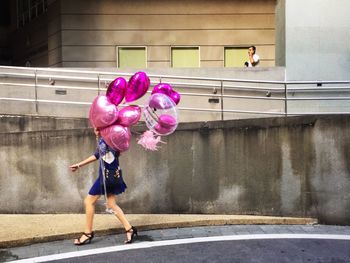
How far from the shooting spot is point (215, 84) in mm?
11328

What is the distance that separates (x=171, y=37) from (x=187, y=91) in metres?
4.61

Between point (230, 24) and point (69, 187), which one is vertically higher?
point (230, 24)

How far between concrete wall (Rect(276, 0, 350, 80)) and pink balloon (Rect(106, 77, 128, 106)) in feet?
26.7

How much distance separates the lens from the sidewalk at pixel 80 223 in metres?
6.35

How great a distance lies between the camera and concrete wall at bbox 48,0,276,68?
15.3m

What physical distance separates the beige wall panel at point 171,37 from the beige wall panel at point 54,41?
26cm

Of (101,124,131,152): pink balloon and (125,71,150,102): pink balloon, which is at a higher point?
(125,71,150,102): pink balloon

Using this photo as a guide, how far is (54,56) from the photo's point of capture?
1594 cm

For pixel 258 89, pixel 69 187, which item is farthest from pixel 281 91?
pixel 69 187

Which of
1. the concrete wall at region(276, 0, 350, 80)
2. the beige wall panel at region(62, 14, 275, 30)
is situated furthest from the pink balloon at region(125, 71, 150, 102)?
the beige wall panel at region(62, 14, 275, 30)

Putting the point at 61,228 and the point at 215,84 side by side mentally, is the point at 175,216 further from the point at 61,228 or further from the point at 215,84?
the point at 215,84

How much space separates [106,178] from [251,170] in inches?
103

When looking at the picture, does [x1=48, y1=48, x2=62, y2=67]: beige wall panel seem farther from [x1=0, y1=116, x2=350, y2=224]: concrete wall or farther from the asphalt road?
the asphalt road

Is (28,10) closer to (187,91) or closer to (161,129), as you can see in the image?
(187,91)
